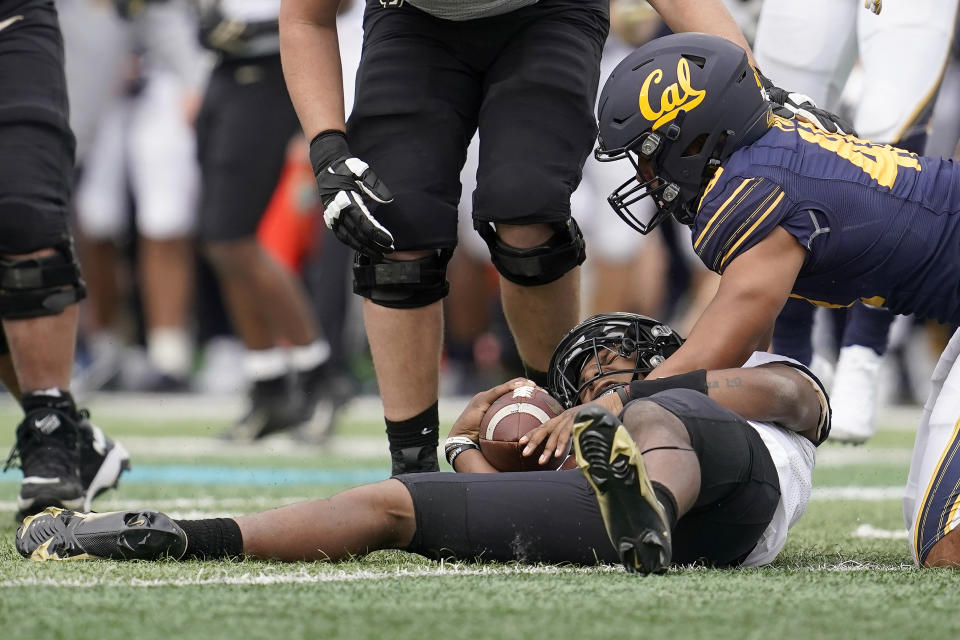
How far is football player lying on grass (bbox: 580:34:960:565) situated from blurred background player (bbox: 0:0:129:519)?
1736 millimetres

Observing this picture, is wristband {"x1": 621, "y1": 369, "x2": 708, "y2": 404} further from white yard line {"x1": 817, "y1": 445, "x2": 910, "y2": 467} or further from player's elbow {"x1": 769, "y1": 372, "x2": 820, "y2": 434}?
white yard line {"x1": 817, "y1": 445, "x2": 910, "y2": 467}

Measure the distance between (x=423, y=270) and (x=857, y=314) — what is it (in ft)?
6.16

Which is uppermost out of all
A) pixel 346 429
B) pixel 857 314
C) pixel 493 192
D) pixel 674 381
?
pixel 493 192

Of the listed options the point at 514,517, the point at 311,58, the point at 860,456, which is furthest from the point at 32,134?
the point at 860,456

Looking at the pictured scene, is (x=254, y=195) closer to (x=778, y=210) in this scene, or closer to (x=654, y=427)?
(x=778, y=210)

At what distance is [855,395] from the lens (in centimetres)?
489

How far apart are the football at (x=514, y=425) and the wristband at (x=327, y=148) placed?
0.80 metres

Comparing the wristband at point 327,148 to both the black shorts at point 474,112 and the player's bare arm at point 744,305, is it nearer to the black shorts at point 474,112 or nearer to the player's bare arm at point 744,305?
the black shorts at point 474,112

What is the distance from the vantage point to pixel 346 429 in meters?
8.10

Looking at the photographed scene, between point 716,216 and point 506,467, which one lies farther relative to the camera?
point 506,467

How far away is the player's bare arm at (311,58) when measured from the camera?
3865 millimetres

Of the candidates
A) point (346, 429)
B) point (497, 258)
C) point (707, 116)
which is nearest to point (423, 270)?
point (497, 258)

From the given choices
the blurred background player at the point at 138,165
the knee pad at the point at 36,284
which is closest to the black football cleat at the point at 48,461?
the knee pad at the point at 36,284

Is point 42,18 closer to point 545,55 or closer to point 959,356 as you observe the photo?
point 545,55
